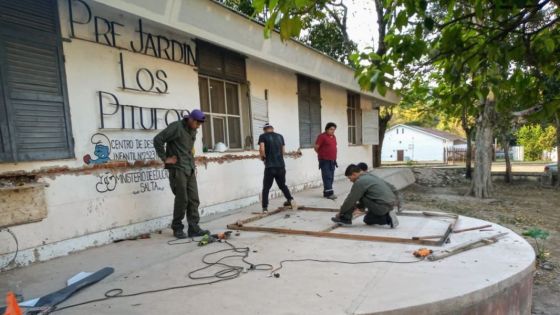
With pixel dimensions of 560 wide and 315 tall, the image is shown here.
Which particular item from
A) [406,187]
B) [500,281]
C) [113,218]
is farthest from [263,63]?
[406,187]

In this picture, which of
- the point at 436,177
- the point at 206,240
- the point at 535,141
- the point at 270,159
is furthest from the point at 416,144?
the point at 206,240

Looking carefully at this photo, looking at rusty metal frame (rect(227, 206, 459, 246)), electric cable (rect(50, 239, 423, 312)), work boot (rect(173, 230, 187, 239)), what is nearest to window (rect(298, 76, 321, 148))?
rusty metal frame (rect(227, 206, 459, 246))

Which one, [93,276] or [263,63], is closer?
[93,276]

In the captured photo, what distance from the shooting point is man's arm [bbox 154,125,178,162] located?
4301mm

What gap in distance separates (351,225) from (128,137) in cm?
331

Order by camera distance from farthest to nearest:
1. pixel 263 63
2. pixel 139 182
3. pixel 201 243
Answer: pixel 263 63
pixel 139 182
pixel 201 243

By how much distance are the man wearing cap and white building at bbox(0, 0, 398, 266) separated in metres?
0.65

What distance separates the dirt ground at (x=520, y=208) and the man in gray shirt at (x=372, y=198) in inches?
76.2

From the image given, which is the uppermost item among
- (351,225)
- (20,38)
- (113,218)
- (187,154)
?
(20,38)

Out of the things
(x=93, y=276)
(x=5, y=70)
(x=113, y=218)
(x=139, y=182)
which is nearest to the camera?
(x=93, y=276)

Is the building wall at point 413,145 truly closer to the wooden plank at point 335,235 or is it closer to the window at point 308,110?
the window at point 308,110

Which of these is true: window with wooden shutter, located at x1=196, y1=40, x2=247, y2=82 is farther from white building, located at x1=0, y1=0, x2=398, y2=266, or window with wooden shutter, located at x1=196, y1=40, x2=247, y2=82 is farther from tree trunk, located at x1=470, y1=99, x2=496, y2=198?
tree trunk, located at x1=470, y1=99, x2=496, y2=198

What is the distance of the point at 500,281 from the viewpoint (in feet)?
9.26

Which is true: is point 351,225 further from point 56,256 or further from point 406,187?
point 406,187
